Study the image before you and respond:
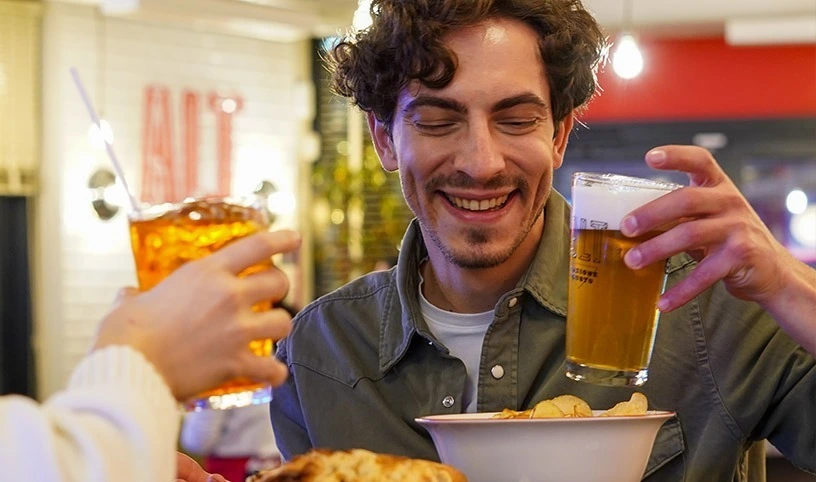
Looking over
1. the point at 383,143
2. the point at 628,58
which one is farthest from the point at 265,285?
the point at 628,58

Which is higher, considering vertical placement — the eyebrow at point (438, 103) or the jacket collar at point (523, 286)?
the eyebrow at point (438, 103)

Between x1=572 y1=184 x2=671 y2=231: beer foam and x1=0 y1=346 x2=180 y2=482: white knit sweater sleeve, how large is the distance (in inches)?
27.0

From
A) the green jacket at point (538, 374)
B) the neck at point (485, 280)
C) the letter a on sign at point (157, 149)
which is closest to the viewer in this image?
the green jacket at point (538, 374)

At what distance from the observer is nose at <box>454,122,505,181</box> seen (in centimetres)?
185

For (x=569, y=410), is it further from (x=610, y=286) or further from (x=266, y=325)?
(x=266, y=325)

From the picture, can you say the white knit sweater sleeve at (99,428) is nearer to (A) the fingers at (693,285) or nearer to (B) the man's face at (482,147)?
(A) the fingers at (693,285)

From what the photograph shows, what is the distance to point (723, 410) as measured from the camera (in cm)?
180

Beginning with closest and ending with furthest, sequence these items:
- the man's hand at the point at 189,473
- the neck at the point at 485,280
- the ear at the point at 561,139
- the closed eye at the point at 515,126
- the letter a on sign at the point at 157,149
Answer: the man's hand at the point at 189,473, the closed eye at the point at 515,126, the neck at the point at 485,280, the ear at the point at 561,139, the letter a on sign at the point at 157,149

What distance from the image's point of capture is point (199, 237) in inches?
50.8

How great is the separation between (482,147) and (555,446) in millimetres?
653

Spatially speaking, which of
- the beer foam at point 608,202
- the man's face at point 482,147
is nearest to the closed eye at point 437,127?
the man's face at point 482,147

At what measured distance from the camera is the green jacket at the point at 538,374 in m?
1.79

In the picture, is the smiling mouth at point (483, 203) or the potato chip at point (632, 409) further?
the smiling mouth at point (483, 203)

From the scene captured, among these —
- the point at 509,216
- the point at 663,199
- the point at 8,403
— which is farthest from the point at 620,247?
the point at 8,403
